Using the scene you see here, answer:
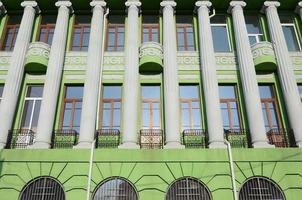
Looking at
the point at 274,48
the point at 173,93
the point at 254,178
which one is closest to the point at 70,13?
the point at 173,93

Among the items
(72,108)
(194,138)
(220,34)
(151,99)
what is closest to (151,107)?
(151,99)

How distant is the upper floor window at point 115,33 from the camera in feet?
62.6

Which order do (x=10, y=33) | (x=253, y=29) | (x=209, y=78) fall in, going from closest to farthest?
(x=209, y=78) → (x=10, y=33) → (x=253, y=29)

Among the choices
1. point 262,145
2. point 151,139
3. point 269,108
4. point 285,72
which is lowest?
point 262,145

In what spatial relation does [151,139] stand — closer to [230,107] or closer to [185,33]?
[230,107]

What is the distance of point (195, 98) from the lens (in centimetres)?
1759

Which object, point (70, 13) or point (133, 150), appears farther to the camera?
point (70, 13)

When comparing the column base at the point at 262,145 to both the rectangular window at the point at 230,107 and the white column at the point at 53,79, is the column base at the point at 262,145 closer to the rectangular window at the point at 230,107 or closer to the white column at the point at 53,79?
the rectangular window at the point at 230,107

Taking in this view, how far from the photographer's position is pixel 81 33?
1958cm

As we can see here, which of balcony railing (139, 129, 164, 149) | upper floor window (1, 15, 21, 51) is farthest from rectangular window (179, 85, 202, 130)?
upper floor window (1, 15, 21, 51)

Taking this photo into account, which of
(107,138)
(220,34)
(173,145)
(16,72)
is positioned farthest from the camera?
(220,34)

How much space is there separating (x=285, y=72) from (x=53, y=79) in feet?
39.1

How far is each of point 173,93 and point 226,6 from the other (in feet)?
23.2

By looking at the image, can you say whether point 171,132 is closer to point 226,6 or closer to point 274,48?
point 274,48
